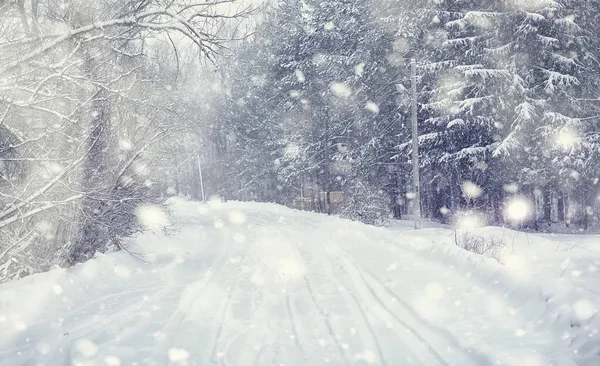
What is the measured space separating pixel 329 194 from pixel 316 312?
25.0m

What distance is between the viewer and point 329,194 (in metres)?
31.4

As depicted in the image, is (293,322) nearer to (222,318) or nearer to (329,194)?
(222,318)

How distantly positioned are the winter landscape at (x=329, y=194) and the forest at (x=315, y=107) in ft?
0.27

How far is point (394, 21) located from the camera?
2342cm

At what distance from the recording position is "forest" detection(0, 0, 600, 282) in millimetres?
5777

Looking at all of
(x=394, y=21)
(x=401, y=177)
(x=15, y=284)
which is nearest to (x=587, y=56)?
(x=394, y=21)

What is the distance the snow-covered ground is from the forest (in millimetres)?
1404

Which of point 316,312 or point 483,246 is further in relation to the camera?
point 483,246

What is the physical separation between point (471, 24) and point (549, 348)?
722 inches

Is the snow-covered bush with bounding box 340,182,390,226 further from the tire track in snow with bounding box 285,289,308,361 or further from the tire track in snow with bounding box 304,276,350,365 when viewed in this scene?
the tire track in snow with bounding box 285,289,308,361

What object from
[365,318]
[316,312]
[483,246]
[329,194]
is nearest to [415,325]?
[365,318]

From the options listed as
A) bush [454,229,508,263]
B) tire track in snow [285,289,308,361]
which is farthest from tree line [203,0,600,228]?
tire track in snow [285,289,308,361]

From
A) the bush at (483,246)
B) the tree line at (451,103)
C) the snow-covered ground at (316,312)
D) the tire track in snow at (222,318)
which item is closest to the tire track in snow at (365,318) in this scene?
the snow-covered ground at (316,312)

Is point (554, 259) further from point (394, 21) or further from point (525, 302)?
point (394, 21)
